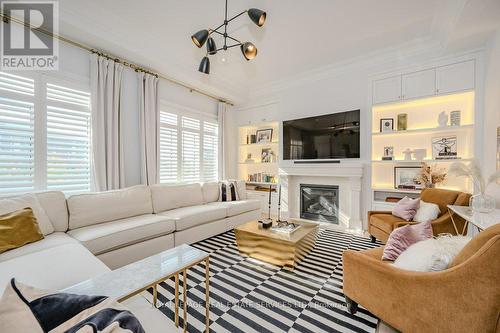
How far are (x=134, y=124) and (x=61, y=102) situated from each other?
3.06ft

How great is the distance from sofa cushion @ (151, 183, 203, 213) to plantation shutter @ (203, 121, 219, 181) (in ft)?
3.20

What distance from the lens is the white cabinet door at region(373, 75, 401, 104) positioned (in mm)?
3467

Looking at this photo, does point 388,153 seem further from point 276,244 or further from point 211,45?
point 211,45

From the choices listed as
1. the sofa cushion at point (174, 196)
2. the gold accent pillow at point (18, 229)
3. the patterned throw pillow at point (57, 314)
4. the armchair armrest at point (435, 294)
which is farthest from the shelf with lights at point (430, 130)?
the gold accent pillow at point (18, 229)

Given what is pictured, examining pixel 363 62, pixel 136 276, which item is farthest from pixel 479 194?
pixel 136 276

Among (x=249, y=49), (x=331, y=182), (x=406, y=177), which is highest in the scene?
(x=249, y=49)

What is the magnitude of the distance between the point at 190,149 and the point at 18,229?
2.88m

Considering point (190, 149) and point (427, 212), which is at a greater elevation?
point (190, 149)

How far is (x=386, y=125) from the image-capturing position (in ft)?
11.9

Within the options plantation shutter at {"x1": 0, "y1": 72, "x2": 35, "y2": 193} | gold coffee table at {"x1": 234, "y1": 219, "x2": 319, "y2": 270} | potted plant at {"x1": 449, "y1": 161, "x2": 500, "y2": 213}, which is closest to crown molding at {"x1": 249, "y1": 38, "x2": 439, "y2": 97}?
potted plant at {"x1": 449, "y1": 161, "x2": 500, "y2": 213}

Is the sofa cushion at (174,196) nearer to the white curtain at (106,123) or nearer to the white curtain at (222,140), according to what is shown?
the white curtain at (106,123)

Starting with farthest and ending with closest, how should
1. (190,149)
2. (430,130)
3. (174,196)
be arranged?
(190,149) → (174,196) → (430,130)

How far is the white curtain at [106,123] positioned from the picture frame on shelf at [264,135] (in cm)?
298

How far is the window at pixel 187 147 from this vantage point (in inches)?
158
